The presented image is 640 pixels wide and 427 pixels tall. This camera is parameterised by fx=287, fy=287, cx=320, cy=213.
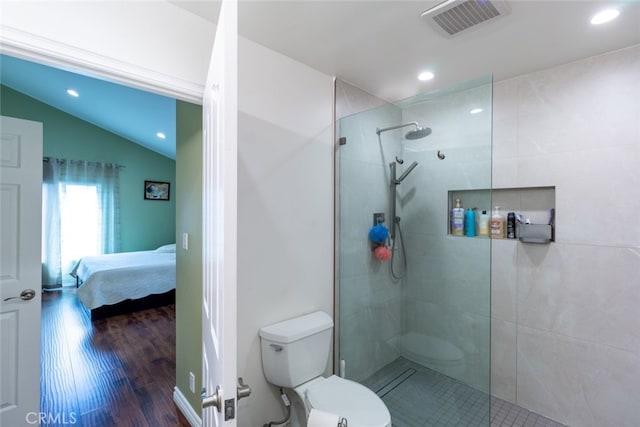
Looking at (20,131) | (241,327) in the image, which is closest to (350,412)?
(241,327)

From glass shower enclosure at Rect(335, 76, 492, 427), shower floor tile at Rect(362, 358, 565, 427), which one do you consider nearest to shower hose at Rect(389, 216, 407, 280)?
glass shower enclosure at Rect(335, 76, 492, 427)

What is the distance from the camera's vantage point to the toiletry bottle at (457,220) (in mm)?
1983

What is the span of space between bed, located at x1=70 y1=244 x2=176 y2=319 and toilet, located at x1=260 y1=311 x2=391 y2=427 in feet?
10.8

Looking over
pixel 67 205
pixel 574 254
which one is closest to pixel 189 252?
pixel 574 254

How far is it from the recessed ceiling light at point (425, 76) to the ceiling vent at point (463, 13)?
1.71 ft

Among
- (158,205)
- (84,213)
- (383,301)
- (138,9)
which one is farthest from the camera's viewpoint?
(158,205)

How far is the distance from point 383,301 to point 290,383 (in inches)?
37.5

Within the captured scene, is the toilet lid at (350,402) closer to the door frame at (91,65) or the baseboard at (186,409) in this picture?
the baseboard at (186,409)

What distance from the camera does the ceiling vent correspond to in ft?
4.38

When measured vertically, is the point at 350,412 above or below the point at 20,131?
below

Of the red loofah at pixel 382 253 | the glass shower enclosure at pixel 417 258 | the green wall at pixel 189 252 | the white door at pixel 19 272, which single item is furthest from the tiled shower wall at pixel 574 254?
the white door at pixel 19 272

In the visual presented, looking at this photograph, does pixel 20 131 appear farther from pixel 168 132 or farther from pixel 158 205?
pixel 158 205

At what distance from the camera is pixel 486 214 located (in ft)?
6.21

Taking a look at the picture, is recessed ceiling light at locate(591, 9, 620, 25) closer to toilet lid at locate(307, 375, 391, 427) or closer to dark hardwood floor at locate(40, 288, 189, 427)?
toilet lid at locate(307, 375, 391, 427)
